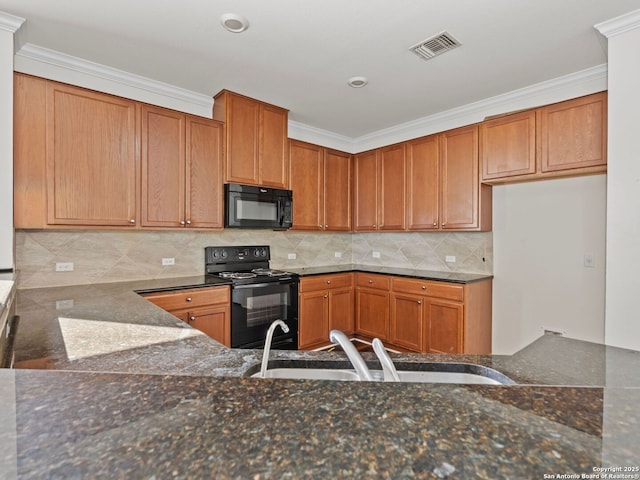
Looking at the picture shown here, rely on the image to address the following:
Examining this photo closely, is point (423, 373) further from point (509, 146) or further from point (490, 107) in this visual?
→ point (490, 107)

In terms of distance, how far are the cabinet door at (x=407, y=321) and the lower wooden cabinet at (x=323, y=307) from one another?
1.86 feet

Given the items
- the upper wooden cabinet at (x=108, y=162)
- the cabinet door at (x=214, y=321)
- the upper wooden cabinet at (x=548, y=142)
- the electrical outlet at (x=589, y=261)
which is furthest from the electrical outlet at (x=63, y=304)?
the electrical outlet at (x=589, y=261)

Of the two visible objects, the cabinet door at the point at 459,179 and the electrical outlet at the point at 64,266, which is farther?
the cabinet door at the point at 459,179

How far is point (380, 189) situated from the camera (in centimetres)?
418

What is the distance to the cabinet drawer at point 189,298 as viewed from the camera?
256 centimetres

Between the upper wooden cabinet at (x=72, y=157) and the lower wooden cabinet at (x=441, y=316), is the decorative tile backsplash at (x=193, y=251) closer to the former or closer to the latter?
the upper wooden cabinet at (x=72, y=157)

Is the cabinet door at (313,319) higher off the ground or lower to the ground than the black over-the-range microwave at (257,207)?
lower

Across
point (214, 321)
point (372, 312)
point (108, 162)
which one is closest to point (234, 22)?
point (108, 162)

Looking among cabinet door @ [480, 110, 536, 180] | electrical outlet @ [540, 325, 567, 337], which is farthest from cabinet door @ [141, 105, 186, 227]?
electrical outlet @ [540, 325, 567, 337]

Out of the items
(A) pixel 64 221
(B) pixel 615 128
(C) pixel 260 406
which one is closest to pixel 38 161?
(A) pixel 64 221

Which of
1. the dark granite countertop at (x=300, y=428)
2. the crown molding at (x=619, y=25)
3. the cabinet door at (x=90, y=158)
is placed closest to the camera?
the dark granite countertop at (x=300, y=428)

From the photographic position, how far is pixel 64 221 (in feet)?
7.92

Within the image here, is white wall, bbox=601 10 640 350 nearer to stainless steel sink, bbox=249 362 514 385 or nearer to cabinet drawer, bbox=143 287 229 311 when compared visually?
stainless steel sink, bbox=249 362 514 385

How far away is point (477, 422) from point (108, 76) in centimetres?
329
